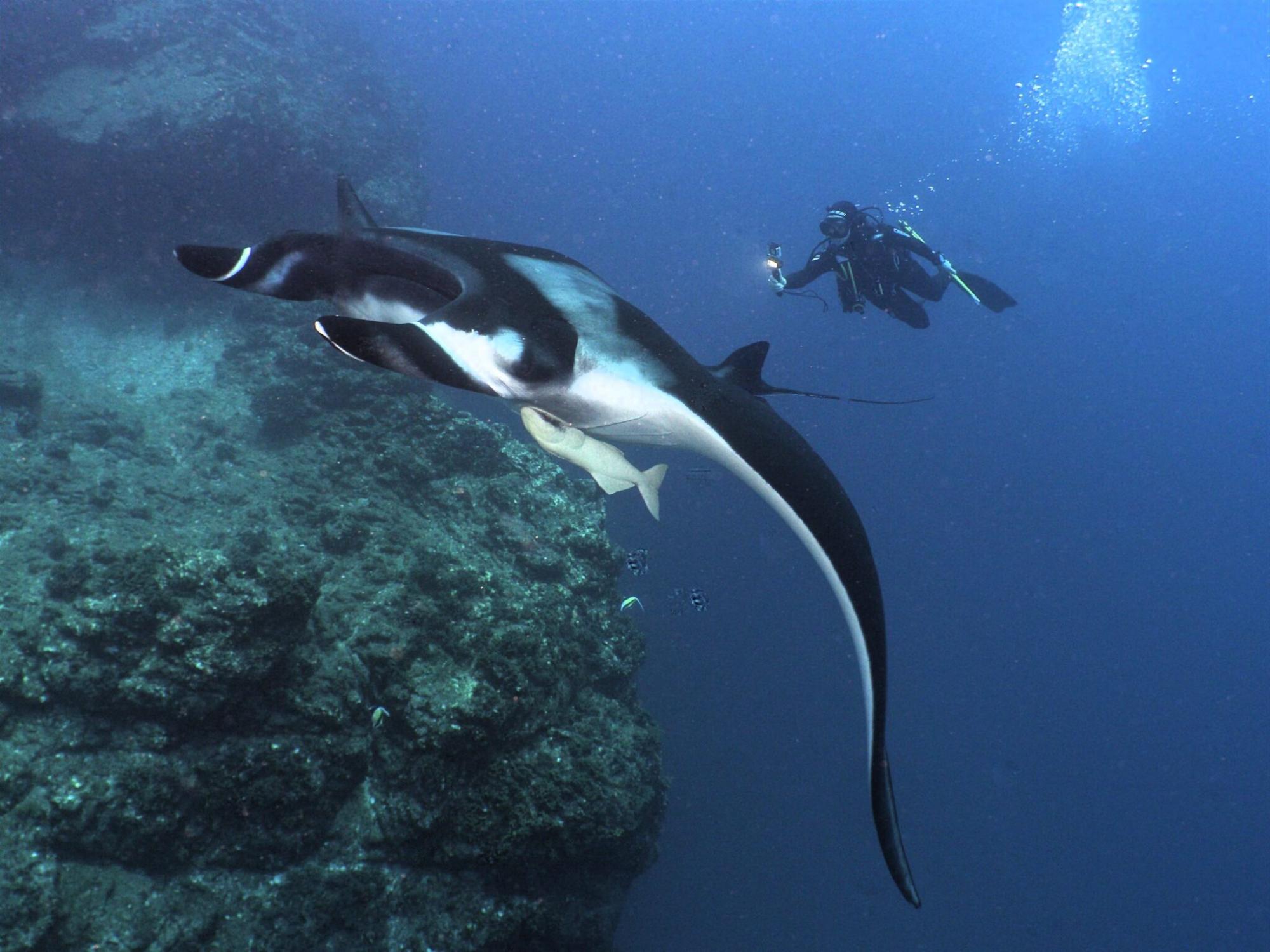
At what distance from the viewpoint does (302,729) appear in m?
4.38

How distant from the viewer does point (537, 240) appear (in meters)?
55.0

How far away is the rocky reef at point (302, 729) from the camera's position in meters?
3.86

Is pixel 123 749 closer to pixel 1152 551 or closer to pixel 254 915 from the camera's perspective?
pixel 254 915

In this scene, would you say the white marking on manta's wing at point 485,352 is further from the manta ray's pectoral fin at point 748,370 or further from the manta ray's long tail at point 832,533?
the manta ray's pectoral fin at point 748,370

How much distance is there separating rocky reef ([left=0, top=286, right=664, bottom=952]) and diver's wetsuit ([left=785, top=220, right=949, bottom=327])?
6397mm

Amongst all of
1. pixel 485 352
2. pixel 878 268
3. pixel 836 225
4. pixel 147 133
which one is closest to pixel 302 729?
pixel 485 352

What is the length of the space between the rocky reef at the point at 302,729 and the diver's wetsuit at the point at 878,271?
6.40 meters

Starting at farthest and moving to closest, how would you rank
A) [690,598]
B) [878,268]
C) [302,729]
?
[878,268]
[690,598]
[302,729]

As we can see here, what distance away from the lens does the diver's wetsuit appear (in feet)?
32.1

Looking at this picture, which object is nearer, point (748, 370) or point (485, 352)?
point (485, 352)

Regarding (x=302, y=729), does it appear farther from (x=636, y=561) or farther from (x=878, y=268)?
(x=878, y=268)

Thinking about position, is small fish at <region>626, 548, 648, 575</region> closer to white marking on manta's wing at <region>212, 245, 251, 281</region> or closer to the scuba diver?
the scuba diver

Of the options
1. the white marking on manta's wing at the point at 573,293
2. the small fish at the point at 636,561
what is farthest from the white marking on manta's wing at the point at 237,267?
the small fish at the point at 636,561

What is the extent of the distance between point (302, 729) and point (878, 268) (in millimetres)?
10445
